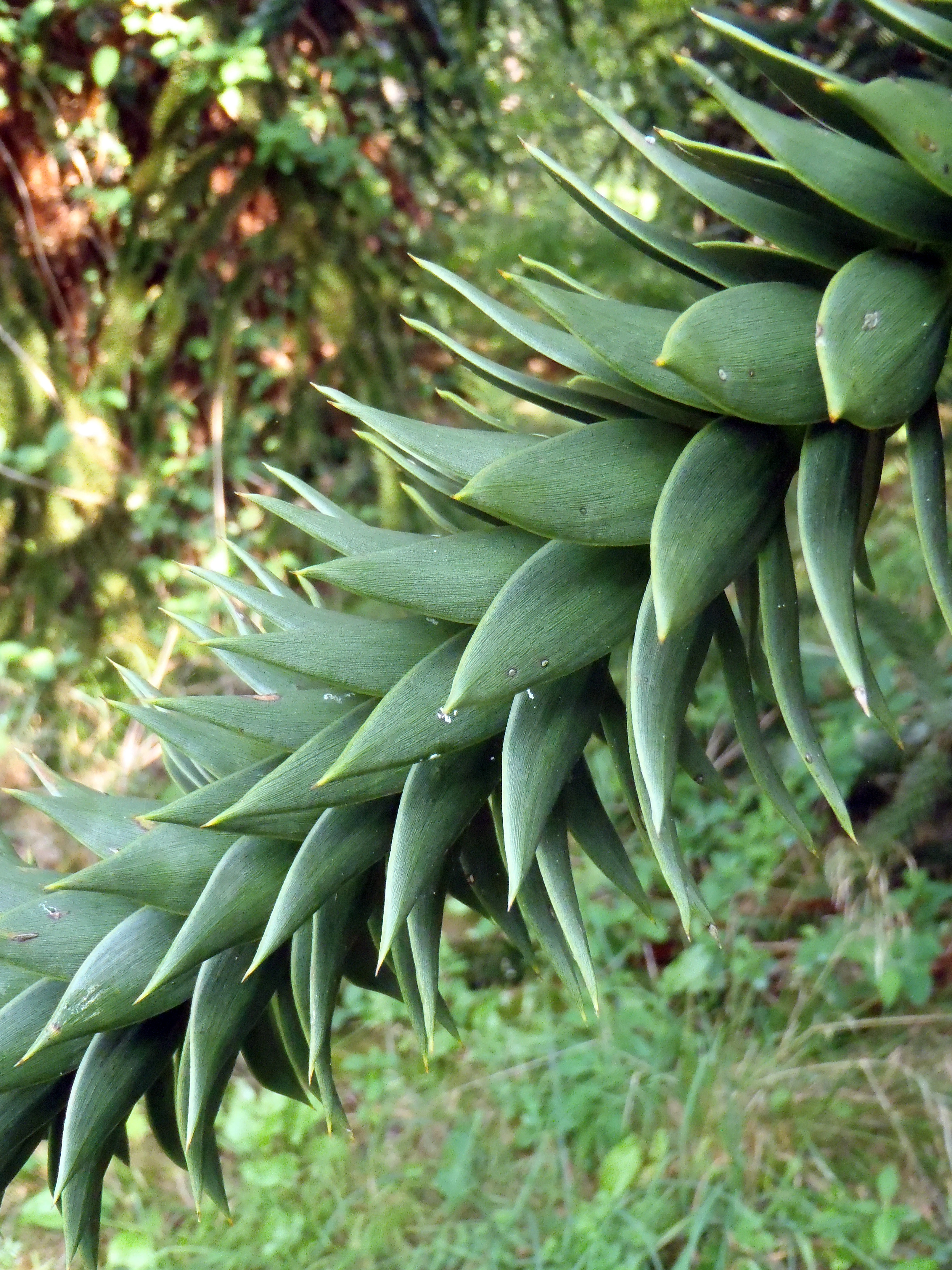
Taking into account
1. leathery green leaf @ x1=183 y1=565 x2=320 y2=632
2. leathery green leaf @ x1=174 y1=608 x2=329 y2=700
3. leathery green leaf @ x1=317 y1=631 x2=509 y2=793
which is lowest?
leathery green leaf @ x1=174 y1=608 x2=329 y2=700

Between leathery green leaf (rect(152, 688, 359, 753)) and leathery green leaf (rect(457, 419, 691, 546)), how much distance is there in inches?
8.3

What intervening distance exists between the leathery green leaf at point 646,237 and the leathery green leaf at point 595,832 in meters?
0.35

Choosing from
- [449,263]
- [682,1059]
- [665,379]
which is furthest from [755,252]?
[449,263]

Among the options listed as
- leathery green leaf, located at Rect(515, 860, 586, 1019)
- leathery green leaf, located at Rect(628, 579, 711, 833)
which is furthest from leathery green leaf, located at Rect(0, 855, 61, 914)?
leathery green leaf, located at Rect(628, 579, 711, 833)

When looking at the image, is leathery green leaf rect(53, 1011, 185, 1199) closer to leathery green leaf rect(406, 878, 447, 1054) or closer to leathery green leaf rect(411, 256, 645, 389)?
leathery green leaf rect(406, 878, 447, 1054)

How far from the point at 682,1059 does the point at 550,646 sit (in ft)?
6.11

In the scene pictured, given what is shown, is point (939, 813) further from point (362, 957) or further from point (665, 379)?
point (665, 379)

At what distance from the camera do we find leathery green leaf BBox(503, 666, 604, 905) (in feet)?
2.05

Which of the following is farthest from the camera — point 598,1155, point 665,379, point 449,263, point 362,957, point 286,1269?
point 449,263

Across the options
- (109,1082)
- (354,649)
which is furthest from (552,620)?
(109,1082)

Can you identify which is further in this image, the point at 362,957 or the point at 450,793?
the point at 362,957

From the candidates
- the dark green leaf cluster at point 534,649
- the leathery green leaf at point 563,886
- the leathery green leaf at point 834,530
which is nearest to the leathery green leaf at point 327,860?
the dark green leaf cluster at point 534,649

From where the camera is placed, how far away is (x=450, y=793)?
0.69 meters

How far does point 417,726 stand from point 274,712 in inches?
5.5
